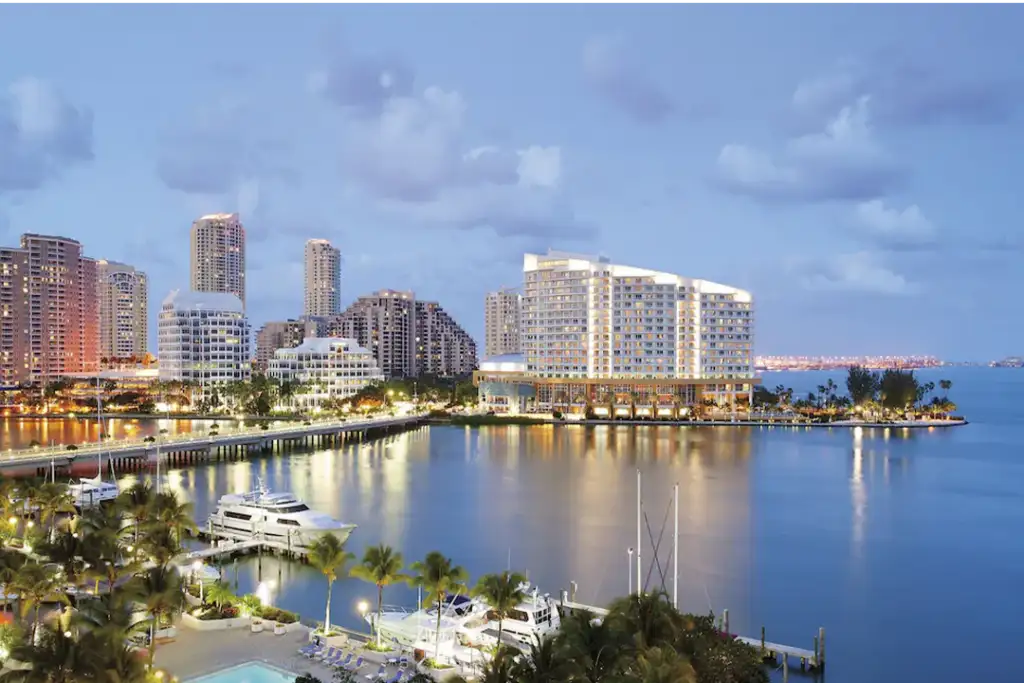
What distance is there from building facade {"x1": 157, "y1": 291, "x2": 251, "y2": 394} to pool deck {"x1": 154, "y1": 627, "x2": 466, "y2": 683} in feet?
460

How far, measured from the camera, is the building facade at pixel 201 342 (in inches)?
6211

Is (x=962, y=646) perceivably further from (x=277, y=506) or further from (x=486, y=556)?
(x=277, y=506)

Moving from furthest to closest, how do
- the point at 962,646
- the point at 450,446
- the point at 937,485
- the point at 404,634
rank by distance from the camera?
the point at 450,446, the point at 937,485, the point at 962,646, the point at 404,634

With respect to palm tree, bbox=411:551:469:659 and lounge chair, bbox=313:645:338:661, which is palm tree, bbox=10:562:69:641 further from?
palm tree, bbox=411:551:469:659

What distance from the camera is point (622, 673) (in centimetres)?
1714

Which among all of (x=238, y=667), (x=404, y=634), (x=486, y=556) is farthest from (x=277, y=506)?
(x=238, y=667)

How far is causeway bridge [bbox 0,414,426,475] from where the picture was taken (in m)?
68.3

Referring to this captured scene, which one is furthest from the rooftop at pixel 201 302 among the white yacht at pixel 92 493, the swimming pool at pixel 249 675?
the swimming pool at pixel 249 675

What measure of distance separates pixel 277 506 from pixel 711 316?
11494 cm

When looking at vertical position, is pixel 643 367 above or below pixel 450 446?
above

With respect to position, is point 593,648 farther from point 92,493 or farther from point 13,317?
point 13,317

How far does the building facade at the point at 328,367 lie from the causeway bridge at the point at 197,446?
32.8 meters

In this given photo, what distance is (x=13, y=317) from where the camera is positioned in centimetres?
19438

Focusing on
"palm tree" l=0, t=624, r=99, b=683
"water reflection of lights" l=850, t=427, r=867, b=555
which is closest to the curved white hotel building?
"water reflection of lights" l=850, t=427, r=867, b=555
